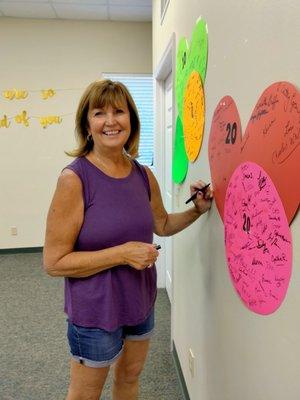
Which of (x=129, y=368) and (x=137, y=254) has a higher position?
(x=137, y=254)

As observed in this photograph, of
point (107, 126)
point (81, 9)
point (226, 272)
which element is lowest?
point (226, 272)

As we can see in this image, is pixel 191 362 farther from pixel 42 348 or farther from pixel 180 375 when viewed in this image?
pixel 42 348

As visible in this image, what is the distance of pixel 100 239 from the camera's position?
3.66 feet

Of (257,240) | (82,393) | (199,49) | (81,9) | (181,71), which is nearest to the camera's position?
(257,240)

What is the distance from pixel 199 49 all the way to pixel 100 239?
830mm

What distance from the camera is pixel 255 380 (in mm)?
899

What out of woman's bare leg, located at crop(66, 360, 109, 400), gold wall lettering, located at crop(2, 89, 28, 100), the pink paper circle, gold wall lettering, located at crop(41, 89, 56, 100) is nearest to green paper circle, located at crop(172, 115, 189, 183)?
the pink paper circle

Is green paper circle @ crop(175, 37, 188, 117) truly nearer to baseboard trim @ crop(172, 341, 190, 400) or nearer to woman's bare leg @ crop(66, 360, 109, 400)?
woman's bare leg @ crop(66, 360, 109, 400)

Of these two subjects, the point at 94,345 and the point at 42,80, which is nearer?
the point at 94,345

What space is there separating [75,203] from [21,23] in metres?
3.71

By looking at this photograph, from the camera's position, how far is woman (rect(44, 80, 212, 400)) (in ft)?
3.56

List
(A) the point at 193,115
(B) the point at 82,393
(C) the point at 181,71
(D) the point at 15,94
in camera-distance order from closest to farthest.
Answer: (B) the point at 82,393 → (A) the point at 193,115 → (C) the point at 181,71 → (D) the point at 15,94

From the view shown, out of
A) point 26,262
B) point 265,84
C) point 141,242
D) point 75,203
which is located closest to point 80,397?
point 141,242

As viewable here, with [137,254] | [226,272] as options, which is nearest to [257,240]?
[226,272]
